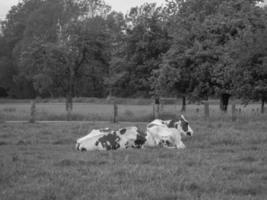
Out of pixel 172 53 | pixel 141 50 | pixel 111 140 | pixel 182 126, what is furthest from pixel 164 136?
pixel 141 50

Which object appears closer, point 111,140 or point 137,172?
point 137,172

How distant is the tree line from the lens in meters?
24.5

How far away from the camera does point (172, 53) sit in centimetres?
3181

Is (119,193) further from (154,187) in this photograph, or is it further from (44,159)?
(44,159)

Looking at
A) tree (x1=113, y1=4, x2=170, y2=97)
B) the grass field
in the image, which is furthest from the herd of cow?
tree (x1=113, y1=4, x2=170, y2=97)

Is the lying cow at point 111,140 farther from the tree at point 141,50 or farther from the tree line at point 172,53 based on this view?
the tree at point 141,50

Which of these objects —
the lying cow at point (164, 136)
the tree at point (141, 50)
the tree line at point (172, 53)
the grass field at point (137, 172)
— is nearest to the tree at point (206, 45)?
the tree line at point (172, 53)

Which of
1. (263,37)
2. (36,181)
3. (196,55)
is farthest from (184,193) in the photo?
(196,55)

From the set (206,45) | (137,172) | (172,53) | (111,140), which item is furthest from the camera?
(172,53)

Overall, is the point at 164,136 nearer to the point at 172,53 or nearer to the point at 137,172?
the point at 137,172

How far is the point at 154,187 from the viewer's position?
24.8 feet

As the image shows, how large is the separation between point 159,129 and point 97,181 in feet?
17.5

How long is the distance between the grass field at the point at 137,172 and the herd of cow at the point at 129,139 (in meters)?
0.41

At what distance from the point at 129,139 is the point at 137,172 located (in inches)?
144
